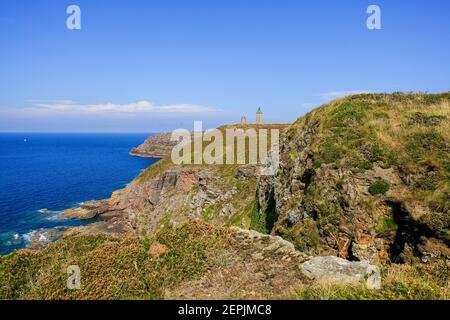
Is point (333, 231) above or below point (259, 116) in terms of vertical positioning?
below

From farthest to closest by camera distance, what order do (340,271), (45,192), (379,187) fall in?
(45,192) → (379,187) → (340,271)

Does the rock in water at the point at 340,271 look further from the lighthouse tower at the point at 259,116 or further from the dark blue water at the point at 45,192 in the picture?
the lighthouse tower at the point at 259,116

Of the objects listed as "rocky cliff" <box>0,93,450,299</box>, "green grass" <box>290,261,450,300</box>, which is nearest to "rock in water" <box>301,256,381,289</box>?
"rocky cliff" <box>0,93,450,299</box>

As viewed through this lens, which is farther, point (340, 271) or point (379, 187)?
point (379, 187)

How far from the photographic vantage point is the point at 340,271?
10695 millimetres

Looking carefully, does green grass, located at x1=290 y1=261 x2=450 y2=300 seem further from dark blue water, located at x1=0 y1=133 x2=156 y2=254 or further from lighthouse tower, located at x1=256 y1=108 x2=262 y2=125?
lighthouse tower, located at x1=256 y1=108 x2=262 y2=125

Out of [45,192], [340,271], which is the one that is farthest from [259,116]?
[340,271]

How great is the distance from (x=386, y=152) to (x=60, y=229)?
214 feet

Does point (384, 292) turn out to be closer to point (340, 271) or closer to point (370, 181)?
point (340, 271)

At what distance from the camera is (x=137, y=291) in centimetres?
965

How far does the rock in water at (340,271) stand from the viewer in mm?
9797

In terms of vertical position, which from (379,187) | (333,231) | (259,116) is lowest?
(333,231)

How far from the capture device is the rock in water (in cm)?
980

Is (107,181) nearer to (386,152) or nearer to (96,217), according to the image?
(96,217)
